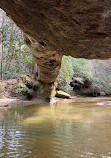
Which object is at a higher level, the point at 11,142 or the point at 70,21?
the point at 70,21

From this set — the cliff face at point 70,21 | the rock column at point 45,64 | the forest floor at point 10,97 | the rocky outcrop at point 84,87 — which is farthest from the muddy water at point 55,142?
the rocky outcrop at point 84,87

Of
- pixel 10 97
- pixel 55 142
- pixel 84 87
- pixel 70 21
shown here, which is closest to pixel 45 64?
pixel 10 97

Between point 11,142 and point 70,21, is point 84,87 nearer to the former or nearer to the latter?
point 11,142

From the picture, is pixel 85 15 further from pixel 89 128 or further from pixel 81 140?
pixel 89 128

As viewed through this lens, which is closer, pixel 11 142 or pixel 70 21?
pixel 70 21

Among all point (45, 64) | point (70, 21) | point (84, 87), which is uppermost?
point (45, 64)

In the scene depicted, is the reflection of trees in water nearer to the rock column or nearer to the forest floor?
the rock column

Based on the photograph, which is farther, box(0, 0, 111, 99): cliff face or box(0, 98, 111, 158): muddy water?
box(0, 98, 111, 158): muddy water

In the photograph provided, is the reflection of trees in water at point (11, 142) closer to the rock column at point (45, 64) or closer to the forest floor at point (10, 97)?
the rock column at point (45, 64)

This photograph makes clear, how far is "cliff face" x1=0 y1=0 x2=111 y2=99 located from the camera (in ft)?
5.74

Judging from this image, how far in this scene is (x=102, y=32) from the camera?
2.25 m

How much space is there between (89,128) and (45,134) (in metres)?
1.26

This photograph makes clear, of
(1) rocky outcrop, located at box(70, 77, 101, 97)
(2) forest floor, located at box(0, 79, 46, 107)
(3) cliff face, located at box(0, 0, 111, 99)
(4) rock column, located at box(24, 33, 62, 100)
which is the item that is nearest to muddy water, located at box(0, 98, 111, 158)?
(3) cliff face, located at box(0, 0, 111, 99)

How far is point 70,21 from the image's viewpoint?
207 centimetres
